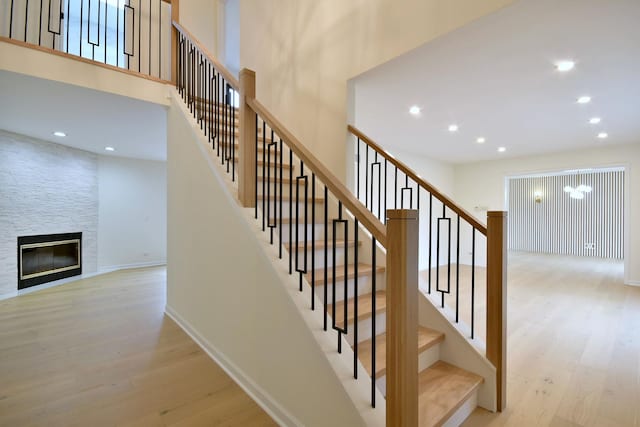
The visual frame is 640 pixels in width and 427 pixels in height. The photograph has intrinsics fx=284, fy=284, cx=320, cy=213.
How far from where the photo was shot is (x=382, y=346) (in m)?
1.88

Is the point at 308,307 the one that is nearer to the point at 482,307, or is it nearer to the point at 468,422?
the point at 468,422

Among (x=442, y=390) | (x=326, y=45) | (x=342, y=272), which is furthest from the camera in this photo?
(x=326, y=45)

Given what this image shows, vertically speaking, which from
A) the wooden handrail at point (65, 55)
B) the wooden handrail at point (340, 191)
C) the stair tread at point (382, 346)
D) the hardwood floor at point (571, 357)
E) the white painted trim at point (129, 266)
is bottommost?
the hardwood floor at point (571, 357)

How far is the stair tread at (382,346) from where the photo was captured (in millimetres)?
1639

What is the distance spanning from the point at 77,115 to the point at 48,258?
2.93 meters

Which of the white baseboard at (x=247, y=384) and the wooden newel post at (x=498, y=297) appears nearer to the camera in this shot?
the white baseboard at (x=247, y=384)

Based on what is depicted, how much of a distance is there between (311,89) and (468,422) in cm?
344

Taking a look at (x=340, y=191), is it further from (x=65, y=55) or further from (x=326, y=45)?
(x=65, y=55)

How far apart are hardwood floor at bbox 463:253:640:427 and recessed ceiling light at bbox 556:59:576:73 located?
2673mm

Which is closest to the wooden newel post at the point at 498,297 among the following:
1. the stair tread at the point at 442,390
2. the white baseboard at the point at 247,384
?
the stair tread at the point at 442,390

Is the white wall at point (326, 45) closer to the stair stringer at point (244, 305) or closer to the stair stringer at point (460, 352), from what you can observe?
the stair stringer at point (244, 305)

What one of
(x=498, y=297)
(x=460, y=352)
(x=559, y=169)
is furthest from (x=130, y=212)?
(x=559, y=169)

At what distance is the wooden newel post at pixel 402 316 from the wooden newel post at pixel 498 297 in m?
0.99

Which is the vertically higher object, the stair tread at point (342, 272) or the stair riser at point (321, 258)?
the stair riser at point (321, 258)
